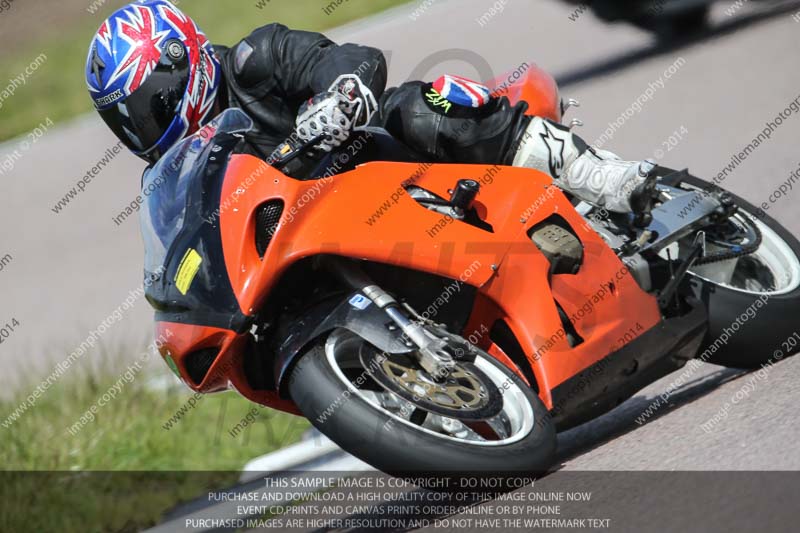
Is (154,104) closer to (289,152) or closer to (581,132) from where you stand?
(289,152)

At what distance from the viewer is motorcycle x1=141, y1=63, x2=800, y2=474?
3529 millimetres

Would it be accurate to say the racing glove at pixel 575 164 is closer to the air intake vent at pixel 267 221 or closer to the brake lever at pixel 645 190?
the brake lever at pixel 645 190

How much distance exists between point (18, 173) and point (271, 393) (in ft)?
18.0

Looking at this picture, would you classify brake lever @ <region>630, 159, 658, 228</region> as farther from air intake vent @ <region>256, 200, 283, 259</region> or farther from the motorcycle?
air intake vent @ <region>256, 200, 283, 259</region>

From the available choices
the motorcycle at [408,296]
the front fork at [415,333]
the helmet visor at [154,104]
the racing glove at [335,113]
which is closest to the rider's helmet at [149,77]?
the helmet visor at [154,104]

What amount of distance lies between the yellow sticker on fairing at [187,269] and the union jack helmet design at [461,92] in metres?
1.29

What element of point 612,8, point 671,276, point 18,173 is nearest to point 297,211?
point 671,276

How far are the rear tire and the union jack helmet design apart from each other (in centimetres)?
116

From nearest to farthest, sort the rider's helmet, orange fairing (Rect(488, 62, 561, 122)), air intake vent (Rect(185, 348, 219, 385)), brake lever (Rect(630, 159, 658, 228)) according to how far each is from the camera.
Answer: air intake vent (Rect(185, 348, 219, 385)) → the rider's helmet → brake lever (Rect(630, 159, 658, 228)) → orange fairing (Rect(488, 62, 561, 122))

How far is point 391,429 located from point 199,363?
801mm

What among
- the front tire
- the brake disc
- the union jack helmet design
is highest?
the union jack helmet design

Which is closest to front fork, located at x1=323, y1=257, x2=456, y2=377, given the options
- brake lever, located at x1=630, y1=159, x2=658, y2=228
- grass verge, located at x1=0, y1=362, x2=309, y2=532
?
brake lever, located at x1=630, y1=159, x2=658, y2=228

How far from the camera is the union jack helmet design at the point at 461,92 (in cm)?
442

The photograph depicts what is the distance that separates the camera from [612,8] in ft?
31.0
